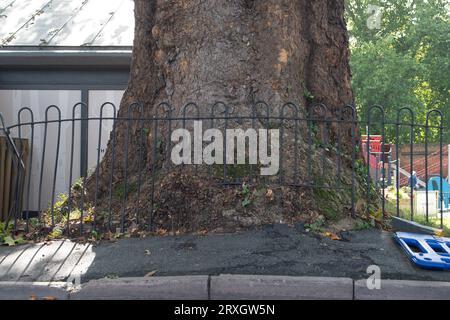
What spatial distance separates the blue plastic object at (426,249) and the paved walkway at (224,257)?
71 mm

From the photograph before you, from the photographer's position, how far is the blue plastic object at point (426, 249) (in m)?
4.45

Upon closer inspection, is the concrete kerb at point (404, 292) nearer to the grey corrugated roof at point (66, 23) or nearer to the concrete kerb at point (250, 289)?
the concrete kerb at point (250, 289)

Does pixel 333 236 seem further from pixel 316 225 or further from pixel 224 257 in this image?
pixel 224 257

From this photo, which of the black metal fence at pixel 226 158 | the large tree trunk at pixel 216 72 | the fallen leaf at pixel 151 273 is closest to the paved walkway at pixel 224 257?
the fallen leaf at pixel 151 273

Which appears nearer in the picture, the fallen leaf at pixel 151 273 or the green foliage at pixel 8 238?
the fallen leaf at pixel 151 273

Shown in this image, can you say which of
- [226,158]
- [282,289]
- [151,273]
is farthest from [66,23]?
[282,289]

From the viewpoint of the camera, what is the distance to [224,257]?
4672mm

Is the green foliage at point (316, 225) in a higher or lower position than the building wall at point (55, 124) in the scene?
lower

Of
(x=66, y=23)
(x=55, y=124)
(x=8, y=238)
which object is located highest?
(x=66, y=23)

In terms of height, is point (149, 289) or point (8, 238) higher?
point (8, 238)

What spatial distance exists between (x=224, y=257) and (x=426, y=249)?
184cm

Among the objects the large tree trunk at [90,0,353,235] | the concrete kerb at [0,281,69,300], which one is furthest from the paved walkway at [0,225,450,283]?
the large tree trunk at [90,0,353,235]

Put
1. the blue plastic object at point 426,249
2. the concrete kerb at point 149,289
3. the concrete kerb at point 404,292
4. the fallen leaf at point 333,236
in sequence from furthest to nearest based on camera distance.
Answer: the fallen leaf at point 333,236 → the blue plastic object at point 426,249 → the concrete kerb at point 149,289 → the concrete kerb at point 404,292

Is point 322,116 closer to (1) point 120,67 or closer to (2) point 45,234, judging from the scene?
(2) point 45,234
